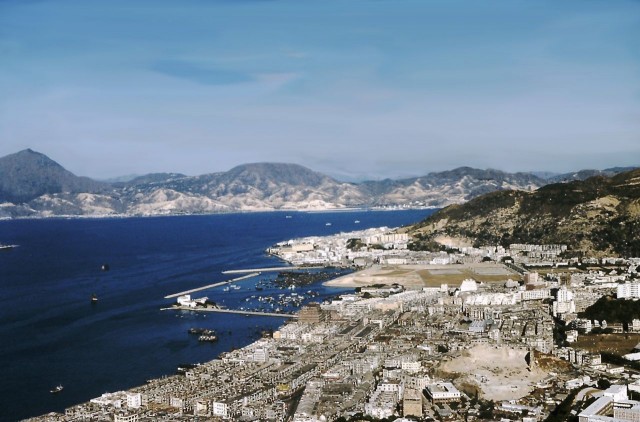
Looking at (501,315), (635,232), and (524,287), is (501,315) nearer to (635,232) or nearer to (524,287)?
(524,287)

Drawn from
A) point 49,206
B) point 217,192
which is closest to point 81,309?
point 49,206

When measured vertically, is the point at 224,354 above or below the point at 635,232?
below

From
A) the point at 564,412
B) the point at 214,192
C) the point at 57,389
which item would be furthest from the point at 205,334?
the point at 214,192

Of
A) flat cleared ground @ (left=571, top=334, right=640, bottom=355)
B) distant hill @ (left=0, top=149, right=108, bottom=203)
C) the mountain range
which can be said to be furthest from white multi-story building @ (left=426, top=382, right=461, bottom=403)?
distant hill @ (left=0, top=149, right=108, bottom=203)

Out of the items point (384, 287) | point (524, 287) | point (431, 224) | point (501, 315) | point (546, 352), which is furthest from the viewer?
point (431, 224)

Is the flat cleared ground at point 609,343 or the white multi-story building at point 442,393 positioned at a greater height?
the flat cleared ground at point 609,343


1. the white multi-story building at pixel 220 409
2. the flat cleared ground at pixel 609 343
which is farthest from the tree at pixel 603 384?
the white multi-story building at pixel 220 409

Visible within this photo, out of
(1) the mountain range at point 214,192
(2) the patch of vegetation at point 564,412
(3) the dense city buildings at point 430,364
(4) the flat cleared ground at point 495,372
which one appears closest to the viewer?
(2) the patch of vegetation at point 564,412

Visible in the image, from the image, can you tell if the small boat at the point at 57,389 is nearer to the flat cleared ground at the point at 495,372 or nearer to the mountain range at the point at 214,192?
the flat cleared ground at the point at 495,372
